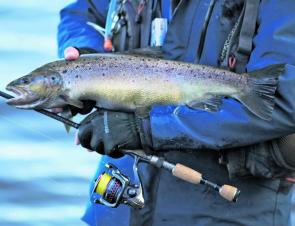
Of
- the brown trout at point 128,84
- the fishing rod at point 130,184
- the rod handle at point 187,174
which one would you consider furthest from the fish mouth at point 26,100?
the rod handle at point 187,174

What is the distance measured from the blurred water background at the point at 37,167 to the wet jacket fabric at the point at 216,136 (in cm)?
233

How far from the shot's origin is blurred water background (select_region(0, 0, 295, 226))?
6230 millimetres

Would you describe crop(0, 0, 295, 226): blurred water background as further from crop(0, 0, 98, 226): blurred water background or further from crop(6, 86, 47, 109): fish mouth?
crop(6, 86, 47, 109): fish mouth

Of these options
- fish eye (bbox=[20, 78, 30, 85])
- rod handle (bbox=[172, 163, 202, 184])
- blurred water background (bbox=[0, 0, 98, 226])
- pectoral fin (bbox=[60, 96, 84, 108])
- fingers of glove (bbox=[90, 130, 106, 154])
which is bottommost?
blurred water background (bbox=[0, 0, 98, 226])

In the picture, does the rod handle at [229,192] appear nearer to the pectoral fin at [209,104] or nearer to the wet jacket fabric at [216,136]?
the wet jacket fabric at [216,136]

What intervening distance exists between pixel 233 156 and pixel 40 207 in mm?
3048

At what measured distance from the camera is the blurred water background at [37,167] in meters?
6.23

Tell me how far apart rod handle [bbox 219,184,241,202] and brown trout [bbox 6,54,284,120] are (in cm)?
29

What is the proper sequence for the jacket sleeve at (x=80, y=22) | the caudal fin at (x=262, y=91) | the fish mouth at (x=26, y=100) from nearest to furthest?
the caudal fin at (x=262, y=91) → the fish mouth at (x=26, y=100) → the jacket sleeve at (x=80, y=22)

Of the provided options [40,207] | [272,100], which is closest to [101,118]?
[272,100]

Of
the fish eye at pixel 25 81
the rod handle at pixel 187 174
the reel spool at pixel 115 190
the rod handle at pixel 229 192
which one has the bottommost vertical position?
the reel spool at pixel 115 190

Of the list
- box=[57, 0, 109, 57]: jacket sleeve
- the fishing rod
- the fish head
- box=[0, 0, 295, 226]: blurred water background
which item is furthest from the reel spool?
box=[0, 0, 295, 226]: blurred water background

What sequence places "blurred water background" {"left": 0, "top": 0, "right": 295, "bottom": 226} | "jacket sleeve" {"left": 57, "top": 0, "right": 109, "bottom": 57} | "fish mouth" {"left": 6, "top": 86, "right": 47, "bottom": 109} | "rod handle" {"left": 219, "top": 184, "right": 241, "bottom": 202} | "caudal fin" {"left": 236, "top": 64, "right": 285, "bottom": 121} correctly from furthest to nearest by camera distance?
"blurred water background" {"left": 0, "top": 0, "right": 295, "bottom": 226}
"jacket sleeve" {"left": 57, "top": 0, "right": 109, "bottom": 57}
"fish mouth" {"left": 6, "top": 86, "right": 47, "bottom": 109}
"rod handle" {"left": 219, "top": 184, "right": 241, "bottom": 202}
"caudal fin" {"left": 236, "top": 64, "right": 285, "bottom": 121}

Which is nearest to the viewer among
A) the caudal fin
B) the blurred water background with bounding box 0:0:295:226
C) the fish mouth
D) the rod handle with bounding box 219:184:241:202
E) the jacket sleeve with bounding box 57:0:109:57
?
→ the caudal fin
